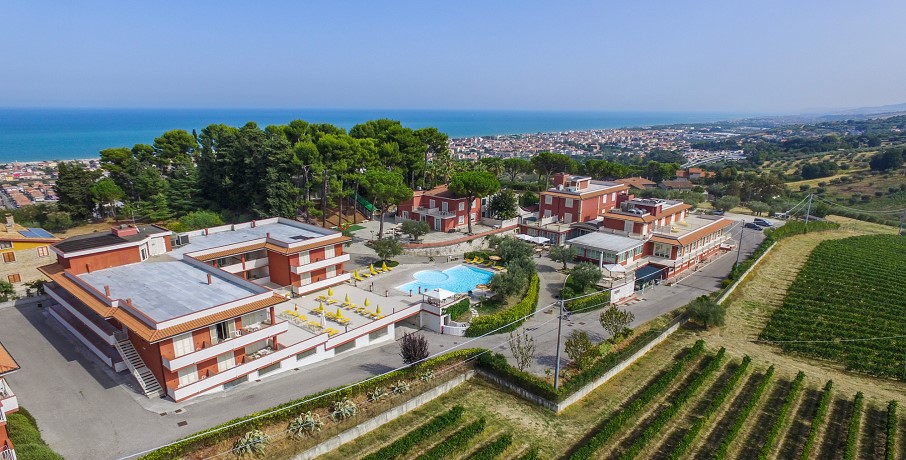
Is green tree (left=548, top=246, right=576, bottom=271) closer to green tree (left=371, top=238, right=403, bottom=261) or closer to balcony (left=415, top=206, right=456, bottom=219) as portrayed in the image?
balcony (left=415, top=206, right=456, bottom=219)

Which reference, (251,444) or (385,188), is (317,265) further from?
(251,444)

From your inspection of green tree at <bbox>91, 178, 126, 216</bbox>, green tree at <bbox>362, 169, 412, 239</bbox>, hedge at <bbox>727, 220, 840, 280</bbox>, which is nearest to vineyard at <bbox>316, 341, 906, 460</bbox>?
hedge at <bbox>727, 220, 840, 280</bbox>

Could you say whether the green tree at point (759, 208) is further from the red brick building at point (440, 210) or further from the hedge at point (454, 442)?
the hedge at point (454, 442)

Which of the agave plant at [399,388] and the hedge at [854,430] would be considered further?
the agave plant at [399,388]

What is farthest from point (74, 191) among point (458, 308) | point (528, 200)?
point (528, 200)

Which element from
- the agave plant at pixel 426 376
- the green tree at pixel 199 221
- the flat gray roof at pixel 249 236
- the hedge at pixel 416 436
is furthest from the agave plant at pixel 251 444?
the green tree at pixel 199 221

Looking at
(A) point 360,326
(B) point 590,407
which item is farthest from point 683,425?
(A) point 360,326
